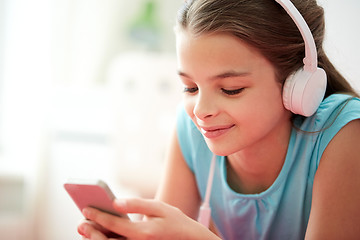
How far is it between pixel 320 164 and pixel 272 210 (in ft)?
0.56

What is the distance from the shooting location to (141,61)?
1888mm

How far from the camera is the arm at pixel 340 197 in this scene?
856 millimetres

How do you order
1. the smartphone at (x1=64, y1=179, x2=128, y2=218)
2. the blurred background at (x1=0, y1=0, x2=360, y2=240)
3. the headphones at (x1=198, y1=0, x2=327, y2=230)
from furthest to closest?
the blurred background at (x1=0, y1=0, x2=360, y2=240), the headphones at (x1=198, y1=0, x2=327, y2=230), the smartphone at (x1=64, y1=179, x2=128, y2=218)

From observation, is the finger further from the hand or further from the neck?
the neck

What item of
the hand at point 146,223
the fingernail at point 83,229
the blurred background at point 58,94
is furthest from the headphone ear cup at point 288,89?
the blurred background at point 58,94

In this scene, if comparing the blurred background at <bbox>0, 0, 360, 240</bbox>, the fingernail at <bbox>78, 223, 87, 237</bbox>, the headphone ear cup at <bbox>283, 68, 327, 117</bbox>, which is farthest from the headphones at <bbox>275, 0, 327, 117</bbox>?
the blurred background at <bbox>0, 0, 360, 240</bbox>

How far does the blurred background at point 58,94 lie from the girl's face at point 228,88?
1154mm

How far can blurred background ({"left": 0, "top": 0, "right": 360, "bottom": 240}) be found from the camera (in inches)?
83.7

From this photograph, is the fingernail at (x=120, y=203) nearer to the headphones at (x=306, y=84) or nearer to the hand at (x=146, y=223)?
the hand at (x=146, y=223)

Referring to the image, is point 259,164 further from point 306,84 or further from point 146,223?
point 146,223

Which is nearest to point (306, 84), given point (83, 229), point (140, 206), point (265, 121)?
point (265, 121)

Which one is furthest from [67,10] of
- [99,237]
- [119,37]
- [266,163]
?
[99,237]

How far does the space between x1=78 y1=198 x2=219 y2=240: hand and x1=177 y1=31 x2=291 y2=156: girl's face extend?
18 centimetres

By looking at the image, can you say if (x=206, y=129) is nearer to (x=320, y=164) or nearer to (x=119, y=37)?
(x=320, y=164)
